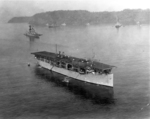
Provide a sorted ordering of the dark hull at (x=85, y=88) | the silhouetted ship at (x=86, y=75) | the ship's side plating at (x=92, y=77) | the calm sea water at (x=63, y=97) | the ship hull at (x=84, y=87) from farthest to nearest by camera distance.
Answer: the ship's side plating at (x=92, y=77) < the silhouetted ship at (x=86, y=75) < the ship hull at (x=84, y=87) < the dark hull at (x=85, y=88) < the calm sea water at (x=63, y=97)

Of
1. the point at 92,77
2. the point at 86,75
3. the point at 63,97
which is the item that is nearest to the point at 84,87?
the point at 92,77

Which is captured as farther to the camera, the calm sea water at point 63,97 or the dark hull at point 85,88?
the dark hull at point 85,88

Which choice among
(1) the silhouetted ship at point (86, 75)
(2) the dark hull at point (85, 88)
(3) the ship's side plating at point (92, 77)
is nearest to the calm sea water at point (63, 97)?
(2) the dark hull at point (85, 88)

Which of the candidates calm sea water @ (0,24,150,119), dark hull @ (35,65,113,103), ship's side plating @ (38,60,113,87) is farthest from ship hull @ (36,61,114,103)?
calm sea water @ (0,24,150,119)

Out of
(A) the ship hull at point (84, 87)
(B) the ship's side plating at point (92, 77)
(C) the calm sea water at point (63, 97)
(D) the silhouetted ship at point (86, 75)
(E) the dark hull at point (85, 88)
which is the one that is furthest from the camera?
(B) the ship's side plating at point (92, 77)

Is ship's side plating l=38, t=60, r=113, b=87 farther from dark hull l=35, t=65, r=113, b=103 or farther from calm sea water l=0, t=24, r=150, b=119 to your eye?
calm sea water l=0, t=24, r=150, b=119

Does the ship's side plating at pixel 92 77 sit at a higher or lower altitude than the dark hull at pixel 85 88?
higher

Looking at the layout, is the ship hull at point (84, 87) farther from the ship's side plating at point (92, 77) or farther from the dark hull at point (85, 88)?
the ship's side plating at point (92, 77)

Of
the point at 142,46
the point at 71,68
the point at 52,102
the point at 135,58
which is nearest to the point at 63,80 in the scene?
the point at 71,68

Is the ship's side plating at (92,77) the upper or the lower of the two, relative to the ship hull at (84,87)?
upper
